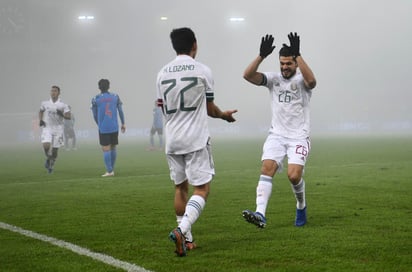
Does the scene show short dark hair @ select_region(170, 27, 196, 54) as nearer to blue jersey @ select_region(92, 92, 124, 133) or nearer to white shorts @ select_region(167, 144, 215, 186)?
white shorts @ select_region(167, 144, 215, 186)

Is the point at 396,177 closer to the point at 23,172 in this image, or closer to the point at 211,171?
the point at 211,171

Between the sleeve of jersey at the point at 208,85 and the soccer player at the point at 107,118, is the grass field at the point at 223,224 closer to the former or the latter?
the soccer player at the point at 107,118

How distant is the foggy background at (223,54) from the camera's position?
55531 mm

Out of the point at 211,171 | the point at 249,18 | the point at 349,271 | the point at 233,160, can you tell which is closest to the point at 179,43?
the point at 211,171

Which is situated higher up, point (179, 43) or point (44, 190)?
point (179, 43)

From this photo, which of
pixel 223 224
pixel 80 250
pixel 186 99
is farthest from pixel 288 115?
pixel 80 250

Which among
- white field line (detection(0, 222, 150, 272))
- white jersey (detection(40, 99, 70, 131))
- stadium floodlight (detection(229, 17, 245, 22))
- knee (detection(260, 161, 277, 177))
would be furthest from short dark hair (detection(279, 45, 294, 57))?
stadium floodlight (detection(229, 17, 245, 22))

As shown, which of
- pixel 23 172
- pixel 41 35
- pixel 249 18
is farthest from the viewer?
pixel 249 18

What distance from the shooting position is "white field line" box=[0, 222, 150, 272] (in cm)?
549

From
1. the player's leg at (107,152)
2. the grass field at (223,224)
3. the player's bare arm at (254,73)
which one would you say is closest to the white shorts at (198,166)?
the grass field at (223,224)

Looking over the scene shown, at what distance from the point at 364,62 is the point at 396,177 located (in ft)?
176

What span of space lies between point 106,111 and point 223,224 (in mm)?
8379

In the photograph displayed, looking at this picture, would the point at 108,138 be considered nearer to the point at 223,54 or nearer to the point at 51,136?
the point at 51,136

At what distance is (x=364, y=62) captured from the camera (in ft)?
214
